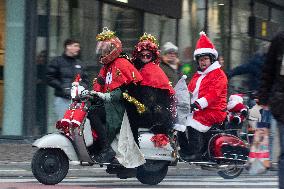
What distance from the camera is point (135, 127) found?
10.7m

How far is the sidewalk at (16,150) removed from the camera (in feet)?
47.5

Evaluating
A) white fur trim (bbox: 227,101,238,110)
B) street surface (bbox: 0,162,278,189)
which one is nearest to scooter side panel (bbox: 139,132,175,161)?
street surface (bbox: 0,162,278,189)

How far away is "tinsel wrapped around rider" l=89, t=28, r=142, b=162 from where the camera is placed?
410 inches

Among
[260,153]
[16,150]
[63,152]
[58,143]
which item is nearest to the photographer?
[260,153]

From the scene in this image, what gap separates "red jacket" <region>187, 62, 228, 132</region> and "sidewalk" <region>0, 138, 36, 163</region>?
368 centimetres

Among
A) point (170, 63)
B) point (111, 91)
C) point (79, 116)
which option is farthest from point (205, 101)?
point (79, 116)

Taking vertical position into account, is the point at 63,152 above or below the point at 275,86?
below

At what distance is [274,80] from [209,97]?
4172 mm

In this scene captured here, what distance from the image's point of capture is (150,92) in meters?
10.7

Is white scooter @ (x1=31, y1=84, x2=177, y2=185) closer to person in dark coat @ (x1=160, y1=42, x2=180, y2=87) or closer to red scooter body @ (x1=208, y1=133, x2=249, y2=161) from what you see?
red scooter body @ (x1=208, y1=133, x2=249, y2=161)

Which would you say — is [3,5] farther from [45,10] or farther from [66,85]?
[66,85]

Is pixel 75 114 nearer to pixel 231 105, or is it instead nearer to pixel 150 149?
pixel 150 149

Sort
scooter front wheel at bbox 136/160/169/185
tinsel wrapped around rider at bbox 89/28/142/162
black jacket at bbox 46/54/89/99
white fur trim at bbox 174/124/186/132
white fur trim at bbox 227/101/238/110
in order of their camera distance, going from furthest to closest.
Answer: black jacket at bbox 46/54/89/99, white fur trim at bbox 227/101/238/110, white fur trim at bbox 174/124/186/132, scooter front wheel at bbox 136/160/169/185, tinsel wrapped around rider at bbox 89/28/142/162

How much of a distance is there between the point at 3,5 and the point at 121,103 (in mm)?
7495
